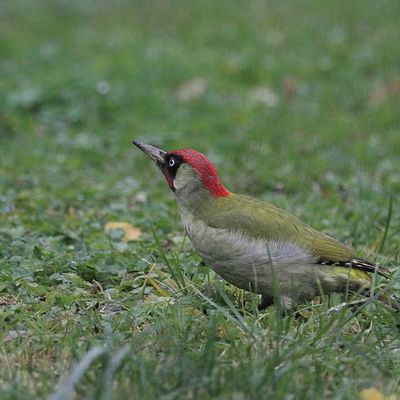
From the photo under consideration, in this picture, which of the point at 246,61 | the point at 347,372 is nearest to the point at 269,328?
the point at 347,372

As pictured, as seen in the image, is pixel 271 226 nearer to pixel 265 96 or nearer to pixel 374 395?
pixel 374 395

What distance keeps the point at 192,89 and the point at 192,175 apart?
441 centimetres

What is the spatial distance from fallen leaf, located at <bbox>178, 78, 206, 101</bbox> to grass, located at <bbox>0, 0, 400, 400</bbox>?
3 centimetres

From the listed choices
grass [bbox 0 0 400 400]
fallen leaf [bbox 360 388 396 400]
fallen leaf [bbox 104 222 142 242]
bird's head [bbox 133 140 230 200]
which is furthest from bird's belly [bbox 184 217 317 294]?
fallen leaf [bbox 104 222 142 242]

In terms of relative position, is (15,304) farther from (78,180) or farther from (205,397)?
(78,180)

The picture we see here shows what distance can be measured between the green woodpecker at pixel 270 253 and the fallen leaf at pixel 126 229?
1010mm

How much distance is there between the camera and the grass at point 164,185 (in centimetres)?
336

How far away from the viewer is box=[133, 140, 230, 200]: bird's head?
4.46 meters

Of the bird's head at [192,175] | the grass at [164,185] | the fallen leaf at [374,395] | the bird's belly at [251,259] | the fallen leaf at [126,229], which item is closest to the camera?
the fallen leaf at [374,395]

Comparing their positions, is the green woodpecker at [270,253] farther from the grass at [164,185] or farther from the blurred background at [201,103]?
the blurred background at [201,103]

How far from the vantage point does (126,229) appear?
5.50 m

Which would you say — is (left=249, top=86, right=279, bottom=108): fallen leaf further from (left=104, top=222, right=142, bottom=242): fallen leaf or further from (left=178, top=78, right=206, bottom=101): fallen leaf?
(left=104, top=222, right=142, bottom=242): fallen leaf

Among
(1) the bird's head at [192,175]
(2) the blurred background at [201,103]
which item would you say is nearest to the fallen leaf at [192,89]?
(2) the blurred background at [201,103]

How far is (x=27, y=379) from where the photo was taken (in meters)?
3.28
